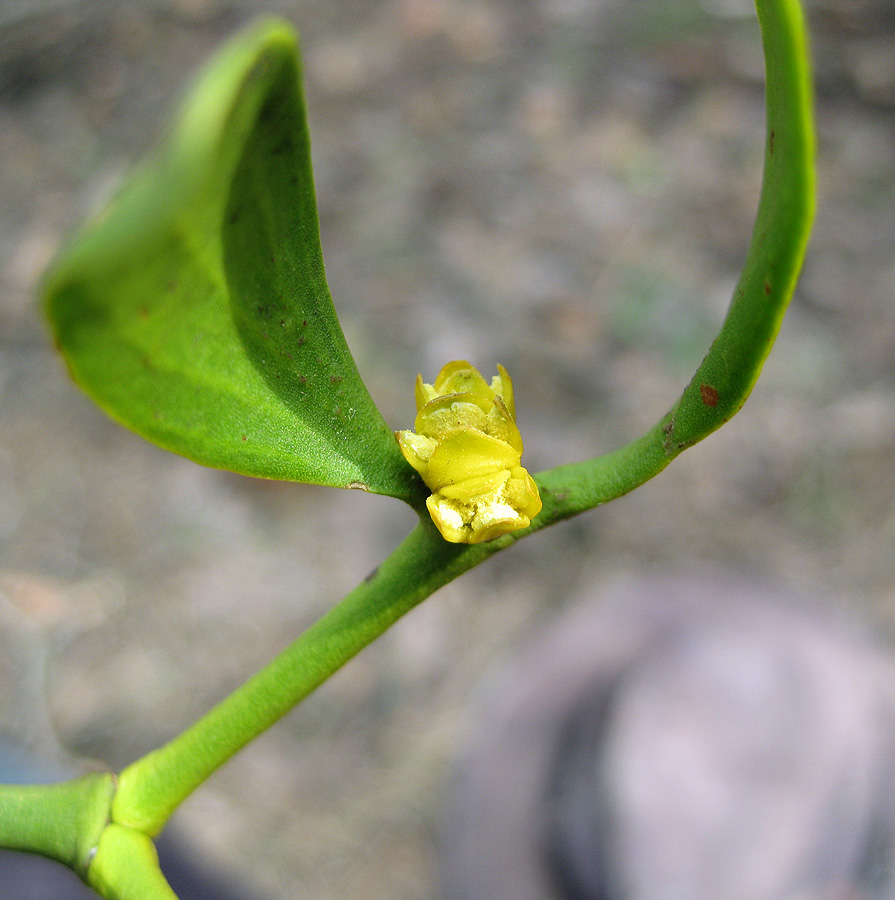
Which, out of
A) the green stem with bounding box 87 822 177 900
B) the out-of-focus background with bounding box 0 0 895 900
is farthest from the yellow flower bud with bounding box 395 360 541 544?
the out-of-focus background with bounding box 0 0 895 900

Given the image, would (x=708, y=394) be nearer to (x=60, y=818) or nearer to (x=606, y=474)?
(x=606, y=474)

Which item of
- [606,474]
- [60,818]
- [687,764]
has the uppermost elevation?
[606,474]

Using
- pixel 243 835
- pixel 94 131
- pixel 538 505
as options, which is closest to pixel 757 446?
pixel 243 835

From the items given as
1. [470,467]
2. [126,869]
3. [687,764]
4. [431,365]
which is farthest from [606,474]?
[431,365]

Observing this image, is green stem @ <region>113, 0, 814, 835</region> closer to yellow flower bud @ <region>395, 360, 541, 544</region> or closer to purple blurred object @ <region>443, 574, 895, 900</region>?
yellow flower bud @ <region>395, 360, 541, 544</region>

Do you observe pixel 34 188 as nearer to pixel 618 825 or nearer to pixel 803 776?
pixel 618 825

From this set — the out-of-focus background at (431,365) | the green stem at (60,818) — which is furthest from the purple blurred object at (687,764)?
the green stem at (60,818)

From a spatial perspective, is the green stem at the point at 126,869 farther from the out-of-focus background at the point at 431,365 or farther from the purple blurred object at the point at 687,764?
the out-of-focus background at the point at 431,365
